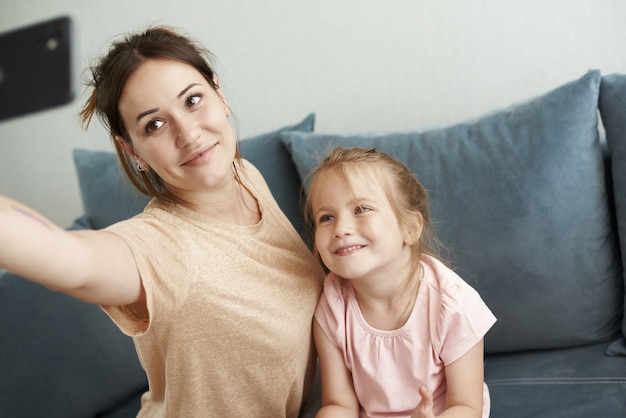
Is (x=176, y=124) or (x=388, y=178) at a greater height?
(x=176, y=124)

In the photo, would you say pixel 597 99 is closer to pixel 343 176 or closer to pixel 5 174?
pixel 343 176


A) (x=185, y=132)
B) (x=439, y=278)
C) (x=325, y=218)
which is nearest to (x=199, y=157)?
(x=185, y=132)

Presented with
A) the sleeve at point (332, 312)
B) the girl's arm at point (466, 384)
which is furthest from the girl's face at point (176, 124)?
the girl's arm at point (466, 384)

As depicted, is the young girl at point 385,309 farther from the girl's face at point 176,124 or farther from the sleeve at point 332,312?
the girl's face at point 176,124

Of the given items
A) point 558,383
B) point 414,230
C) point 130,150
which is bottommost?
point 558,383

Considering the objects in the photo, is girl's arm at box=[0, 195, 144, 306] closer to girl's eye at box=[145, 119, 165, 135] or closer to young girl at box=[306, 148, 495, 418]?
girl's eye at box=[145, 119, 165, 135]

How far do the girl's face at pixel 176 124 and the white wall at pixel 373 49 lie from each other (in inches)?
33.6

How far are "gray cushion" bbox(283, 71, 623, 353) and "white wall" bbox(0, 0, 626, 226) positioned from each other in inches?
11.7

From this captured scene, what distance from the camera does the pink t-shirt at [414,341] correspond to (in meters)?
1.14

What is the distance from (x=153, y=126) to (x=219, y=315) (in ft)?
1.16

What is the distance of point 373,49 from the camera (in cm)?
191

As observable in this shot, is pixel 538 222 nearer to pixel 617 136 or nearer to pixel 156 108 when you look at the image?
pixel 617 136

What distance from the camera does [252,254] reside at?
1232mm

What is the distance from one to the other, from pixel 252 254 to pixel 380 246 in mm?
247
